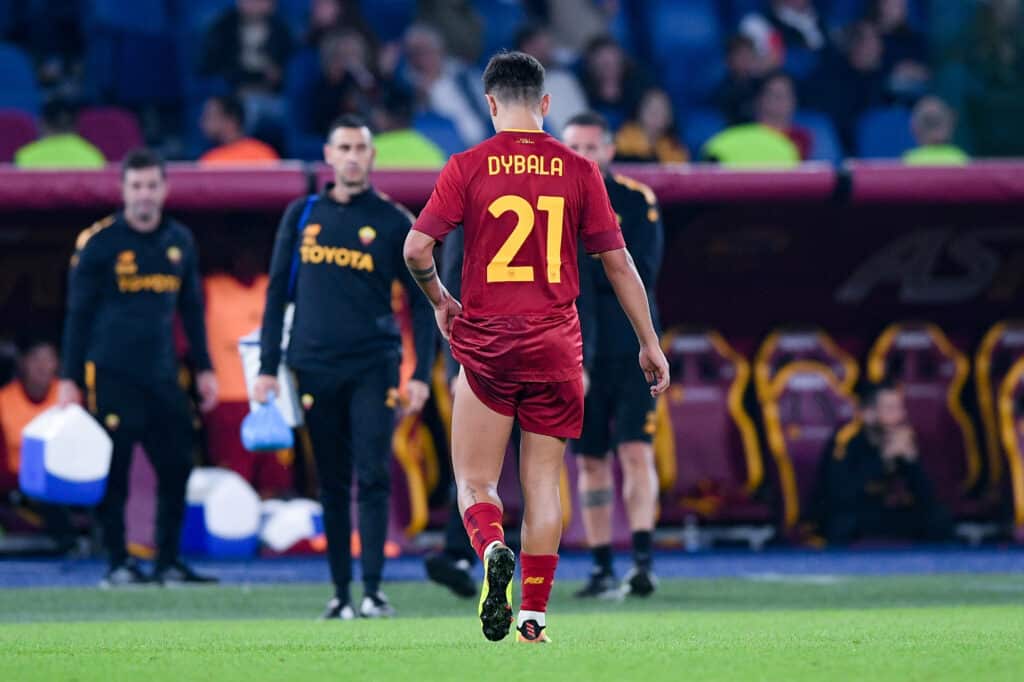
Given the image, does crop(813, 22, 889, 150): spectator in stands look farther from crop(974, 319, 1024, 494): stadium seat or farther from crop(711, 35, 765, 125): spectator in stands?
crop(974, 319, 1024, 494): stadium seat

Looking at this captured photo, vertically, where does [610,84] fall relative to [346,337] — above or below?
above

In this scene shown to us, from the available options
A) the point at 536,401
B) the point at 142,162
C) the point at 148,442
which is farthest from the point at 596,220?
the point at 148,442

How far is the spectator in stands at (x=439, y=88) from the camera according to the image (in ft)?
50.9

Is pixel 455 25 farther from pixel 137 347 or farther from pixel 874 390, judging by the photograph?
pixel 137 347

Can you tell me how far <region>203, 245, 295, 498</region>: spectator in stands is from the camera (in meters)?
12.2

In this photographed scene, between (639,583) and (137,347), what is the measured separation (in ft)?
9.27

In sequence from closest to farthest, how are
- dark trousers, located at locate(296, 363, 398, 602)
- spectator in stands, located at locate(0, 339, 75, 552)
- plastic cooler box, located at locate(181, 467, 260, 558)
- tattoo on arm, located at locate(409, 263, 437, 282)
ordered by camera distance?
1. tattoo on arm, located at locate(409, 263, 437, 282)
2. dark trousers, located at locate(296, 363, 398, 602)
3. plastic cooler box, located at locate(181, 467, 260, 558)
4. spectator in stands, located at locate(0, 339, 75, 552)

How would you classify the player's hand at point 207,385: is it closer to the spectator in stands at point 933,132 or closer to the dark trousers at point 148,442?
the dark trousers at point 148,442

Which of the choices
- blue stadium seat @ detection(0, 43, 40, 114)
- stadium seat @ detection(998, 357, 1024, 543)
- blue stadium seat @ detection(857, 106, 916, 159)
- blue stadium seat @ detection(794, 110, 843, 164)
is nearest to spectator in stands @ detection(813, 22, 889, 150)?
blue stadium seat @ detection(857, 106, 916, 159)

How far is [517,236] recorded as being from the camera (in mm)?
6301

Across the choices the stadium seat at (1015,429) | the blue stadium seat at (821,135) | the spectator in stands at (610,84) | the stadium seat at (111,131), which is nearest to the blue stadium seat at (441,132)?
the spectator in stands at (610,84)

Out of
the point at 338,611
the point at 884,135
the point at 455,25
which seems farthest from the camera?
the point at 455,25

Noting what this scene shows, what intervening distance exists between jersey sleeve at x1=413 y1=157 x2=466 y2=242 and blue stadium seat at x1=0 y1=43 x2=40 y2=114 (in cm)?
909

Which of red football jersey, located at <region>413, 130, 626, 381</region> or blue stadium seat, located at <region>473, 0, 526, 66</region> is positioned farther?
blue stadium seat, located at <region>473, 0, 526, 66</region>
